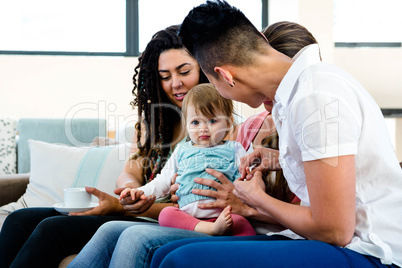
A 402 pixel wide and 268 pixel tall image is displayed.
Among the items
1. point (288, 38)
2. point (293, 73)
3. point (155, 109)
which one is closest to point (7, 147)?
point (155, 109)

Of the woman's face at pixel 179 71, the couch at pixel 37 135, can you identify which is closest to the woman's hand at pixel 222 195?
the woman's face at pixel 179 71

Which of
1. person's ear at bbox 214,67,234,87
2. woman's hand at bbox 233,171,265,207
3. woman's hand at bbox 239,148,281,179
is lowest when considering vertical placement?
woman's hand at bbox 233,171,265,207

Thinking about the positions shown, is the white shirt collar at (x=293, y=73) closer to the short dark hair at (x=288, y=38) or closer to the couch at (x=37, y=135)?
the short dark hair at (x=288, y=38)

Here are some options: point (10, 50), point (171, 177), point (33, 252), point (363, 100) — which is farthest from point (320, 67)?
point (10, 50)

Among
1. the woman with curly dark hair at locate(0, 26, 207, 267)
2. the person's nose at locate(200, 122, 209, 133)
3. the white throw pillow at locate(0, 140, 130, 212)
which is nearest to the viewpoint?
the woman with curly dark hair at locate(0, 26, 207, 267)

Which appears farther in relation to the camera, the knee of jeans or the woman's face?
the woman's face

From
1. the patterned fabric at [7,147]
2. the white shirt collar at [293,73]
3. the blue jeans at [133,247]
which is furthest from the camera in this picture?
the patterned fabric at [7,147]

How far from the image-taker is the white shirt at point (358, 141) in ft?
2.81

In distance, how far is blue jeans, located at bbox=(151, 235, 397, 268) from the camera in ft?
2.68

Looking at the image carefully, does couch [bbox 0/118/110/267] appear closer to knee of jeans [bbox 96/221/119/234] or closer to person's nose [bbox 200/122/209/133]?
person's nose [bbox 200/122/209/133]

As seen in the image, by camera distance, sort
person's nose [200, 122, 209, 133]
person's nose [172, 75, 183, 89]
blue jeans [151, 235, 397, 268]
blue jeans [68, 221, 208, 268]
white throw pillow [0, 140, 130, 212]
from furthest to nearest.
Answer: white throw pillow [0, 140, 130, 212], person's nose [172, 75, 183, 89], person's nose [200, 122, 209, 133], blue jeans [68, 221, 208, 268], blue jeans [151, 235, 397, 268]

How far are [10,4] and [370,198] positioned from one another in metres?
4.60

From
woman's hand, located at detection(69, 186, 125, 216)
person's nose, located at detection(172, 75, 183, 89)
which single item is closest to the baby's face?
person's nose, located at detection(172, 75, 183, 89)

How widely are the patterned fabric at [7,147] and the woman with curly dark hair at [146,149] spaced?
46.9 inches
